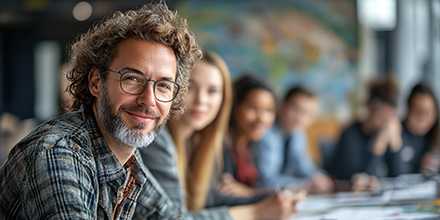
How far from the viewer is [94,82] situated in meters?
0.93

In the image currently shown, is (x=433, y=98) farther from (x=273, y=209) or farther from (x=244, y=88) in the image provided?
(x=273, y=209)

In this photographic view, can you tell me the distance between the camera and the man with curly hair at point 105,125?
714 mm

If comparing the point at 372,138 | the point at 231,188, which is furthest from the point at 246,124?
the point at 372,138

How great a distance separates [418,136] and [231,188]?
1.81 metres

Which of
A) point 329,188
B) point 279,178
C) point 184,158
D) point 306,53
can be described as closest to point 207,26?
point 306,53

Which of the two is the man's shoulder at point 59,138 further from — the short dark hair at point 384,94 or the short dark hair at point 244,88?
the short dark hair at point 384,94

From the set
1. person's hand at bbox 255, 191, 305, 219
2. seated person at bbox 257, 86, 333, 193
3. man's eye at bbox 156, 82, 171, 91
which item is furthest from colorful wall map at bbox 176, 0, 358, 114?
man's eye at bbox 156, 82, 171, 91

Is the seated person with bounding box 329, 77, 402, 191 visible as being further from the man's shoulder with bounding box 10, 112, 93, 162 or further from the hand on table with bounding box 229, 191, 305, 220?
the man's shoulder with bounding box 10, 112, 93, 162

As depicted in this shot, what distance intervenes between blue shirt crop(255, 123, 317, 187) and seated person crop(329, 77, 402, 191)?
1.00ft

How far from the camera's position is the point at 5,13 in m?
4.91

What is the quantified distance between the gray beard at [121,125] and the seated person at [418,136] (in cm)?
261

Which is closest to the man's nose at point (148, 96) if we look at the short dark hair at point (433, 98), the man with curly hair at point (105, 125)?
the man with curly hair at point (105, 125)

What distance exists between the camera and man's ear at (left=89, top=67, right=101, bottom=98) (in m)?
0.92

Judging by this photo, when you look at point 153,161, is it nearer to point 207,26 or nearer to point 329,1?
point 207,26
